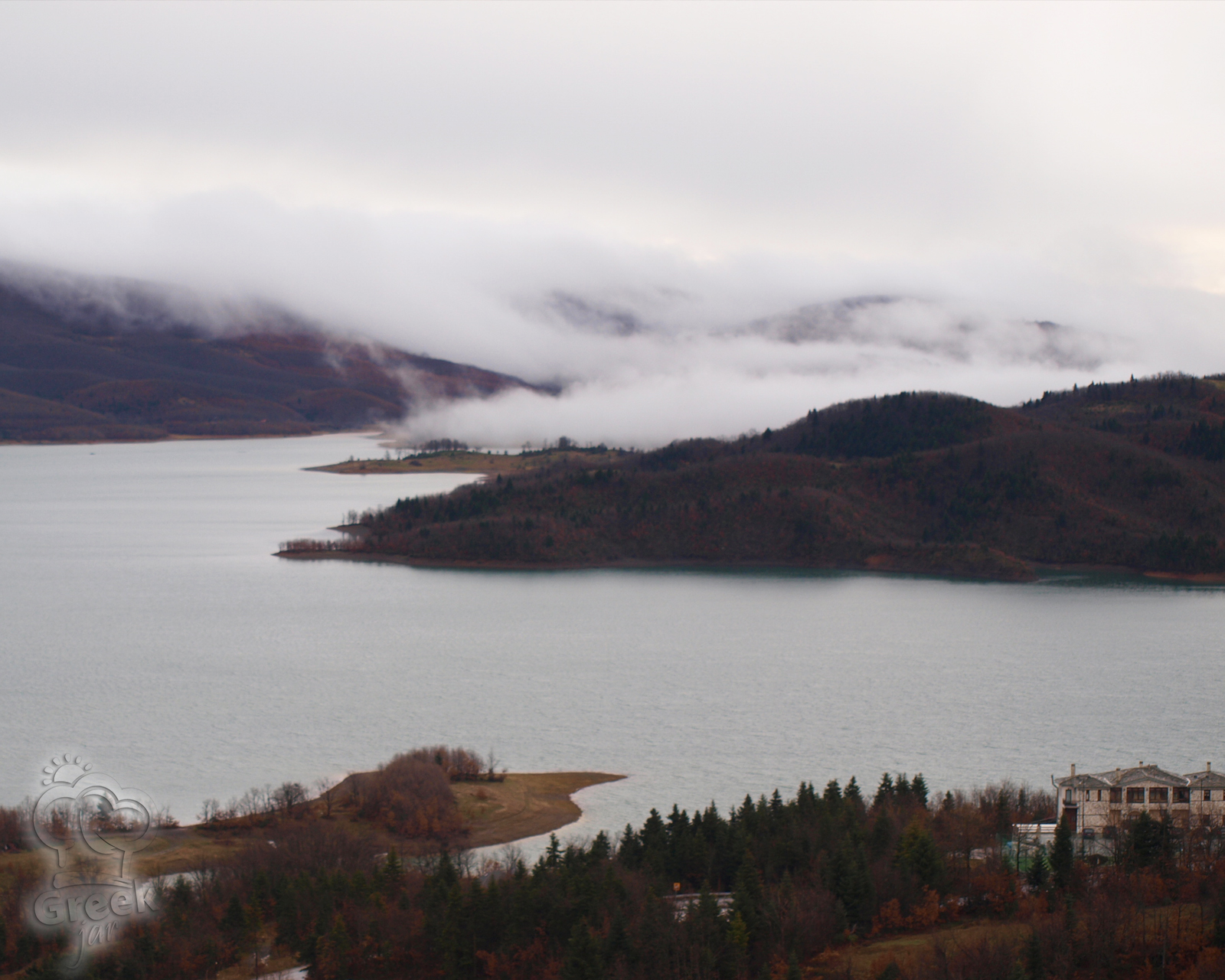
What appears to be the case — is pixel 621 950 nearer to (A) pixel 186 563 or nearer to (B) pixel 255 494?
(A) pixel 186 563

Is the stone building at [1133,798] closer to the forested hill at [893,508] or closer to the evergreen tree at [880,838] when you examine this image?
the evergreen tree at [880,838]

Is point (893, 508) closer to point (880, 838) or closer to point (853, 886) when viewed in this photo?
point (880, 838)

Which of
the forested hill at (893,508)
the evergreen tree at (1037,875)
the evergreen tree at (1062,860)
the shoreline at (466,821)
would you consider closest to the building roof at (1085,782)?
the evergreen tree at (1062,860)

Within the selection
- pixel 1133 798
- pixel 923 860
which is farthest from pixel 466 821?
pixel 1133 798

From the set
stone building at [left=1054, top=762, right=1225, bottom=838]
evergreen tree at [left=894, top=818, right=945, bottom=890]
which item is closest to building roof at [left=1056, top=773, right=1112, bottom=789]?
stone building at [left=1054, top=762, right=1225, bottom=838]

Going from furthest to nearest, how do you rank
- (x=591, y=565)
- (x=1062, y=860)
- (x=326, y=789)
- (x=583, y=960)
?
(x=591, y=565)
(x=326, y=789)
(x=1062, y=860)
(x=583, y=960)

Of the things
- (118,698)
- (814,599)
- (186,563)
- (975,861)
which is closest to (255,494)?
(186,563)
